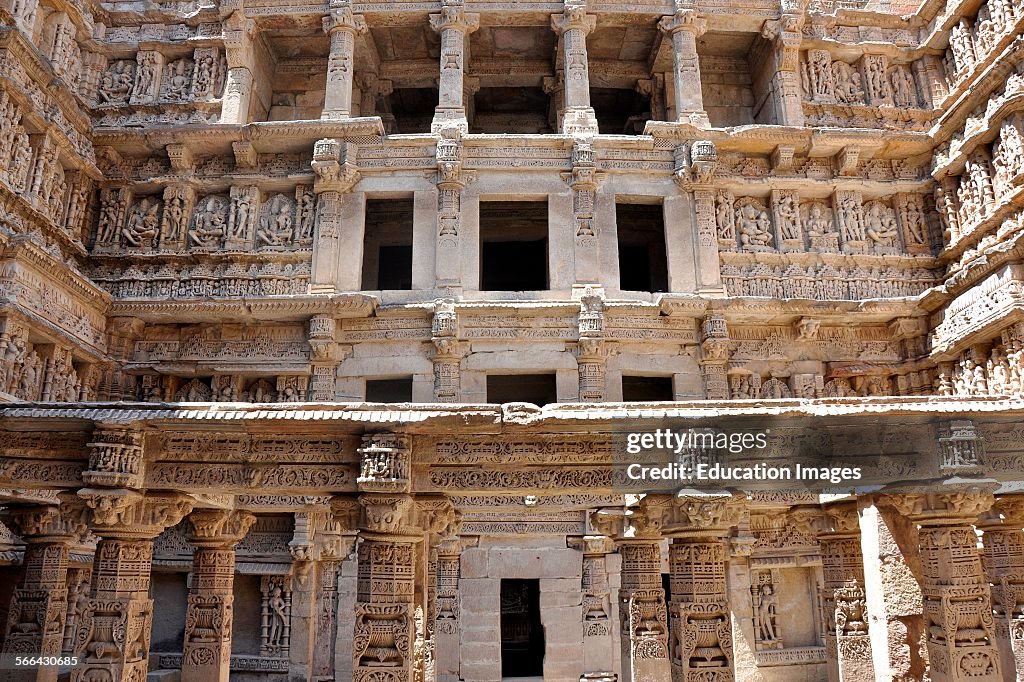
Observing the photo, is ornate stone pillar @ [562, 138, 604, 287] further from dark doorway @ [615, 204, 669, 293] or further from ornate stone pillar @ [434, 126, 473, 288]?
dark doorway @ [615, 204, 669, 293]

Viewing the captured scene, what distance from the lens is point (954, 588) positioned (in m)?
6.25

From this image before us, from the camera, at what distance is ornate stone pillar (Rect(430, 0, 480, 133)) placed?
13258 mm

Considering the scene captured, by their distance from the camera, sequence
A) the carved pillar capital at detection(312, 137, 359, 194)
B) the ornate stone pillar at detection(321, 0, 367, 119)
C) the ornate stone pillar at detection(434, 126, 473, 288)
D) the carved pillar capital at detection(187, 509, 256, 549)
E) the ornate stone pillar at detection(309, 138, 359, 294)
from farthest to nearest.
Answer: the ornate stone pillar at detection(321, 0, 367, 119) → the carved pillar capital at detection(312, 137, 359, 194) → the ornate stone pillar at detection(309, 138, 359, 294) → the ornate stone pillar at detection(434, 126, 473, 288) → the carved pillar capital at detection(187, 509, 256, 549)

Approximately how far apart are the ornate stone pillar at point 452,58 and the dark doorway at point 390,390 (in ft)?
14.3

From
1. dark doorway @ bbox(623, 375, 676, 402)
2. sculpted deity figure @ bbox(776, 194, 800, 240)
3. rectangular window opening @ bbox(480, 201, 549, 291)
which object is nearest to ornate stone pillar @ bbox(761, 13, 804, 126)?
sculpted deity figure @ bbox(776, 194, 800, 240)

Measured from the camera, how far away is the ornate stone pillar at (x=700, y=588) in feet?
20.6

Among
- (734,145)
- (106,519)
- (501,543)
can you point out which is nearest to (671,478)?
(106,519)

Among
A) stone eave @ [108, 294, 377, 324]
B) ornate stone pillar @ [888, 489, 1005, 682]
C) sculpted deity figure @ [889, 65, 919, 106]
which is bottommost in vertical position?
ornate stone pillar @ [888, 489, 1005, 682]

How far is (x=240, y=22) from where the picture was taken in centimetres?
1366

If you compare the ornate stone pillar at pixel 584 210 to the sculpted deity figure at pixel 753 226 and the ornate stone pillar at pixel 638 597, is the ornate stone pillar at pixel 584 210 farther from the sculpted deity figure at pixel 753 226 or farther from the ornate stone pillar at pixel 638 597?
the ornate stone pillar at pixel 638 597

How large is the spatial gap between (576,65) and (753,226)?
4.03 metres

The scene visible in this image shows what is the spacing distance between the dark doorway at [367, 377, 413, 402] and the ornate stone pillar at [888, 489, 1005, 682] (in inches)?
351

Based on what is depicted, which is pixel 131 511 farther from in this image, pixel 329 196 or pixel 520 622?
pixel 520 622

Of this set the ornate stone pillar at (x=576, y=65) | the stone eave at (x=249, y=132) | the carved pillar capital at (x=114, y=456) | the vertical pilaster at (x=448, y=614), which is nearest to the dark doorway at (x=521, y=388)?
the vertical pilaster at (x=448, y=614)
